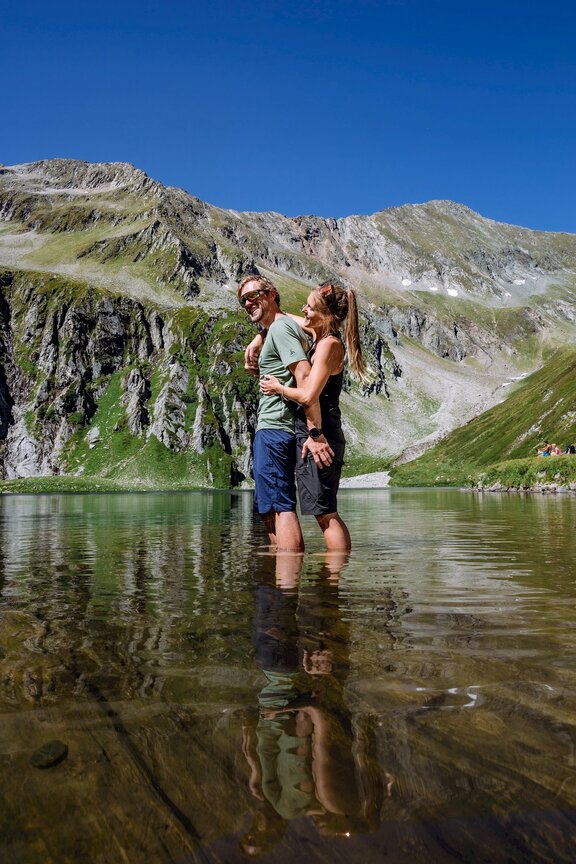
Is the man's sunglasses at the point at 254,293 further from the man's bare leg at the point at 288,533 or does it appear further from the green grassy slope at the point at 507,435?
the green grassy slope at the point at 507,435

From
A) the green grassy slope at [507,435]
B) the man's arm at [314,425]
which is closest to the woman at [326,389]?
the man's arm at [314,425]

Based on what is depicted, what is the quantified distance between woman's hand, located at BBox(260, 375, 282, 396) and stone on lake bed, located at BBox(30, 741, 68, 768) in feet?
23.8

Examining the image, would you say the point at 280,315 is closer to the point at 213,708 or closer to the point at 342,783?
the point at 213,708

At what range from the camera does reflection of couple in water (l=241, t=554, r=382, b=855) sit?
193 centimetres

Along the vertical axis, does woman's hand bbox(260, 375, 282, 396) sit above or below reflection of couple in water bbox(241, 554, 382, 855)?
above

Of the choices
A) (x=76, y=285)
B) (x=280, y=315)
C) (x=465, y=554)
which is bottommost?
(x=465, y=554)

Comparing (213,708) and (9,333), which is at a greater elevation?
(9,333)

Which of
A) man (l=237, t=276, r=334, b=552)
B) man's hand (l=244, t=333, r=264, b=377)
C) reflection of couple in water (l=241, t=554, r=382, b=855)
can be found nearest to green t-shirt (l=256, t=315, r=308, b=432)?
man (l=237, t=276, r=334, b=552)

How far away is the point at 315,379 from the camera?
908 cm

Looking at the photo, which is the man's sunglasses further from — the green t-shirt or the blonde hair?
the blonde hair

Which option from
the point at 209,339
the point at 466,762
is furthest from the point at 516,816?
the point at 209,339

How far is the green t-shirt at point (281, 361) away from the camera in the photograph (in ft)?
30.8

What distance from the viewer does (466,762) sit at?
91.2 inches

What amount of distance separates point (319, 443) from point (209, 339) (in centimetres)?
17995
